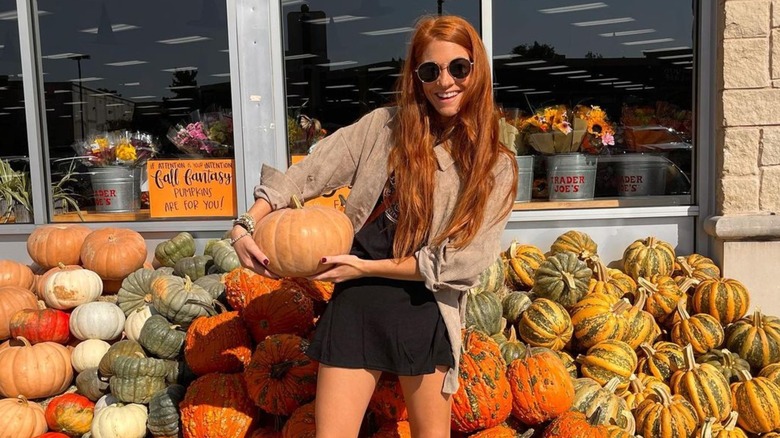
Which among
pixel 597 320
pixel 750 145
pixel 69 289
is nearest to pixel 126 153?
pixel 69 289

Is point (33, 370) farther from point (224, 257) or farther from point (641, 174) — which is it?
point (641, 174)

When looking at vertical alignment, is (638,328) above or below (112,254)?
below

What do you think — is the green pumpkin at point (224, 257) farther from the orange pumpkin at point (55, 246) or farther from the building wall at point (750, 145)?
the building wall at point (750, 145)

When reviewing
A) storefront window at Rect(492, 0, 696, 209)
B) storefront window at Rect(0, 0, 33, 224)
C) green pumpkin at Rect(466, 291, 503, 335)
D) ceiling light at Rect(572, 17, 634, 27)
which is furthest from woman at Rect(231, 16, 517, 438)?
storefront window at Rect(0, 0, 33, 224)

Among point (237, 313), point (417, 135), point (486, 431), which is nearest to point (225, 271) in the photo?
point (237, 313)

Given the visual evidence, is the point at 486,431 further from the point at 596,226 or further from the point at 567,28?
the point at 567,28

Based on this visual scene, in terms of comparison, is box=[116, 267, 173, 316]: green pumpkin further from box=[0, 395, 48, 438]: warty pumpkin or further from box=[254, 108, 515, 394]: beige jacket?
box=[254, 108, 515, 394]: beige jacket

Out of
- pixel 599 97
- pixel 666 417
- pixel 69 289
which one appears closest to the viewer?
pixel 666 417

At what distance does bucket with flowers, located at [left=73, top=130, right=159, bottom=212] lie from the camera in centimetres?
548

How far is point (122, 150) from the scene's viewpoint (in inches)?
215

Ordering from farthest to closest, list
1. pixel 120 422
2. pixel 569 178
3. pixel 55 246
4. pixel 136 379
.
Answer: pixel 569 178, pixel 55 246, pixel 136 379, pixel 120 422

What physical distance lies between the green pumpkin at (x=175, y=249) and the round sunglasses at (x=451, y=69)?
3263 mm

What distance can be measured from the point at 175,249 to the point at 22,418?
1.56 metres

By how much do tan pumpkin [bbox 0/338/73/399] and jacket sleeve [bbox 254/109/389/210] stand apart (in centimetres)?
246
